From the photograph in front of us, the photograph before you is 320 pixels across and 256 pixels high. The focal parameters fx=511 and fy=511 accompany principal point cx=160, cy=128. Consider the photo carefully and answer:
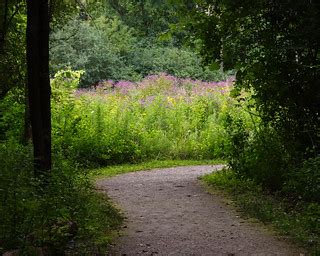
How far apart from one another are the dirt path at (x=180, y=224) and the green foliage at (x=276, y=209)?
0.82 feet

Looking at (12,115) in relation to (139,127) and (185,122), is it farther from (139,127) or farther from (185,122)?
(185,122)

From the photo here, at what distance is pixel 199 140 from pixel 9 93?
596cm

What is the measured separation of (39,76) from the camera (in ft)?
20.7

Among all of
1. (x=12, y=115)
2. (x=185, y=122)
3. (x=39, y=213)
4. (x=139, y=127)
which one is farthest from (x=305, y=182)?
(x=185, y=122)

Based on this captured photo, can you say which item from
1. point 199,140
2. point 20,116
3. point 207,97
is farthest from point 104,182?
point 207,97

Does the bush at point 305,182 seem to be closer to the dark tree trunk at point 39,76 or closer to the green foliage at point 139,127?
the dark tree trunk at point 39,76

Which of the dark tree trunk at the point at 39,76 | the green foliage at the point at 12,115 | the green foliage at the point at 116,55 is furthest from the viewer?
the green foliage at the point at 116,55

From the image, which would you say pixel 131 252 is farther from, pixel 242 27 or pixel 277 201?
pixel 242 27

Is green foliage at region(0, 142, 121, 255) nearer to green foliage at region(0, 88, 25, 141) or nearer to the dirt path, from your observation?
the dirt path

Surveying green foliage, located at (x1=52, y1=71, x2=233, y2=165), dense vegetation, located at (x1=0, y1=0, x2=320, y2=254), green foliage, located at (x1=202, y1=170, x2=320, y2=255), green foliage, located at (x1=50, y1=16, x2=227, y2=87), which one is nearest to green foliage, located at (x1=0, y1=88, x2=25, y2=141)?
dense vegetation, located at (x1=0, y1=0, x2=320, y2=254)

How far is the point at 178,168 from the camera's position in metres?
13.5

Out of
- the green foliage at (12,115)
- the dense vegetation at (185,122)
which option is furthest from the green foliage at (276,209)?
the green foliage at (12,115)

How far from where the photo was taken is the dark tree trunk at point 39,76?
6250mm

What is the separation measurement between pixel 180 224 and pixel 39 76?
9.42 feet
